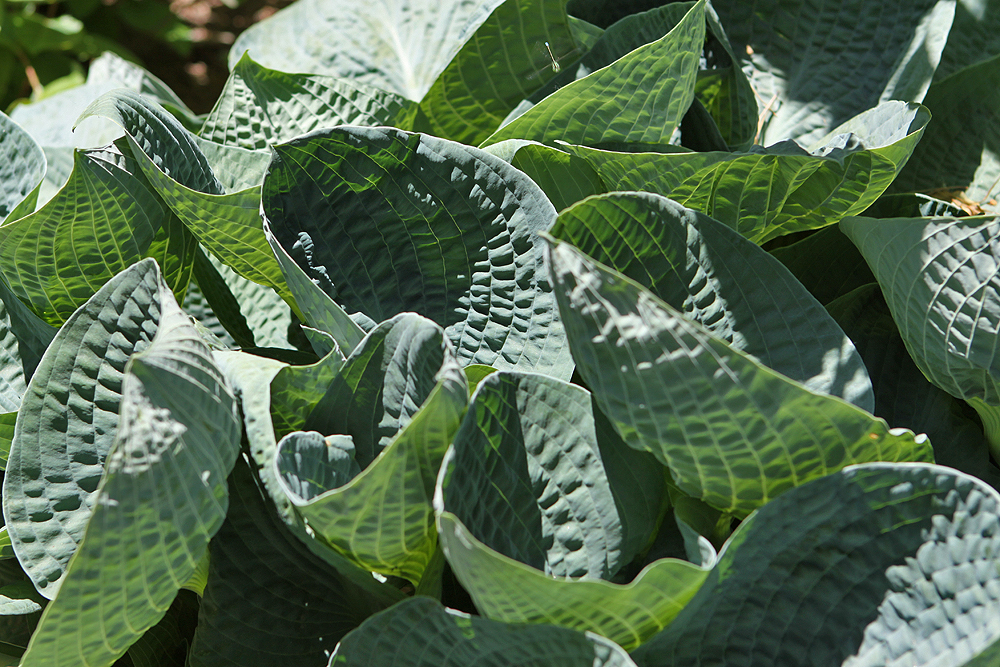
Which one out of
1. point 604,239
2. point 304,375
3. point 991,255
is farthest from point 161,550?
point 991,255

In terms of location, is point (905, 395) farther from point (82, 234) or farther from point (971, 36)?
point (82, 234)

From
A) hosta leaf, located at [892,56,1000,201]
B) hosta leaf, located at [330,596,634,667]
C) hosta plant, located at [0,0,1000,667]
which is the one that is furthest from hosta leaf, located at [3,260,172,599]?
hosta leaf, located at [892,56,1000,201]

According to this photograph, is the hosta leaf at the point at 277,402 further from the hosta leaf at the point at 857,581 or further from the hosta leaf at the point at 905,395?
the hosta leaf at the point at 905,395

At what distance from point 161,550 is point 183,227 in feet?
0.61

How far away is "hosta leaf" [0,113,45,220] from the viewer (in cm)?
41

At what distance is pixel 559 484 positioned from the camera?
0.31 metres

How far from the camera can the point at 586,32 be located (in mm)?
441

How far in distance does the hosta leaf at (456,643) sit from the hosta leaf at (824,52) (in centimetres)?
31

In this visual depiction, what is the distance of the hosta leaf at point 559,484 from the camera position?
0.29 meters

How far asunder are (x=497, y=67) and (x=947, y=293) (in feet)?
0.82

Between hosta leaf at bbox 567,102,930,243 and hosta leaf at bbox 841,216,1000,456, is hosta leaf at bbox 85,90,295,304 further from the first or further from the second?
hosta leaf at bbox 841,216,1000,456

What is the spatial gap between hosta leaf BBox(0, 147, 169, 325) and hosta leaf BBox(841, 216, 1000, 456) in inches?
12.5

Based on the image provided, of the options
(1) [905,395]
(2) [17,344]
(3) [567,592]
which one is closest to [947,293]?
(1) [905,395]

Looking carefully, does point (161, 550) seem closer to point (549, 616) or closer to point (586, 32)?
point (549, 616)
